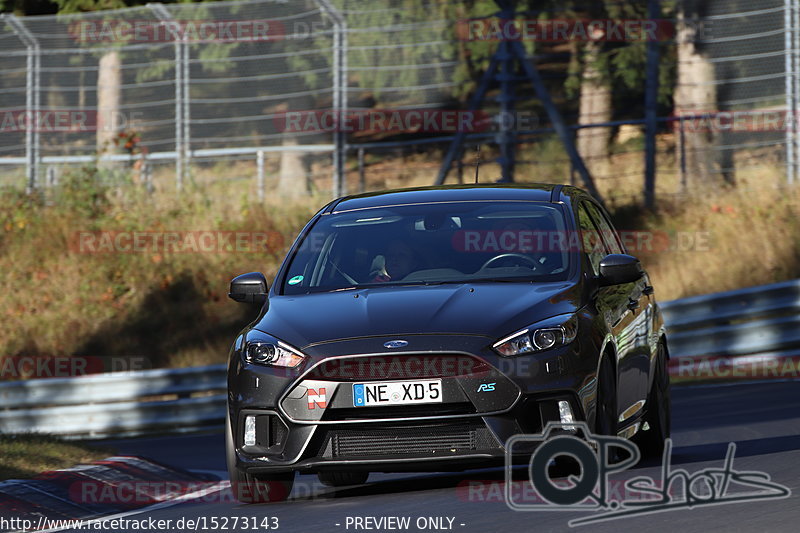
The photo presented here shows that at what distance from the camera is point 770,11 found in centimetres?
2130

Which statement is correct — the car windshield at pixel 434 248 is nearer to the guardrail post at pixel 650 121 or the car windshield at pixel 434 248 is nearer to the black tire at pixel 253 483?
the black tire at pixel 253 483

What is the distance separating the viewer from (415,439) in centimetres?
802

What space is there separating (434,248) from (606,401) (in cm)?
149

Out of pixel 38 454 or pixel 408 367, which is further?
pixel 38 454

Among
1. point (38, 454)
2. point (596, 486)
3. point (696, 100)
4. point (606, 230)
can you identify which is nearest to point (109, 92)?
point (696, 100)

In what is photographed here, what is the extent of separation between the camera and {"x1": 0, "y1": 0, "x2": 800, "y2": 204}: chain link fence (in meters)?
22.3

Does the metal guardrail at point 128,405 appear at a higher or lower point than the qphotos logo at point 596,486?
lower

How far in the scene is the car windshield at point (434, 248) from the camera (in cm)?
909

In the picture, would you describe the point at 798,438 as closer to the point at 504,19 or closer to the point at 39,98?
the point at 504,19

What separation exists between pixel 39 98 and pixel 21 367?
4815 mm

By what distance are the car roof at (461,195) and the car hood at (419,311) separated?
1067 mm

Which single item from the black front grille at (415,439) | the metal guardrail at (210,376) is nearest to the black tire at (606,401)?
the black front grille at (415,439)

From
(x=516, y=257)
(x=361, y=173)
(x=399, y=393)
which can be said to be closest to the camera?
(x=399, y=393)

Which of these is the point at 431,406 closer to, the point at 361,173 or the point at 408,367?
the point at 408,367
